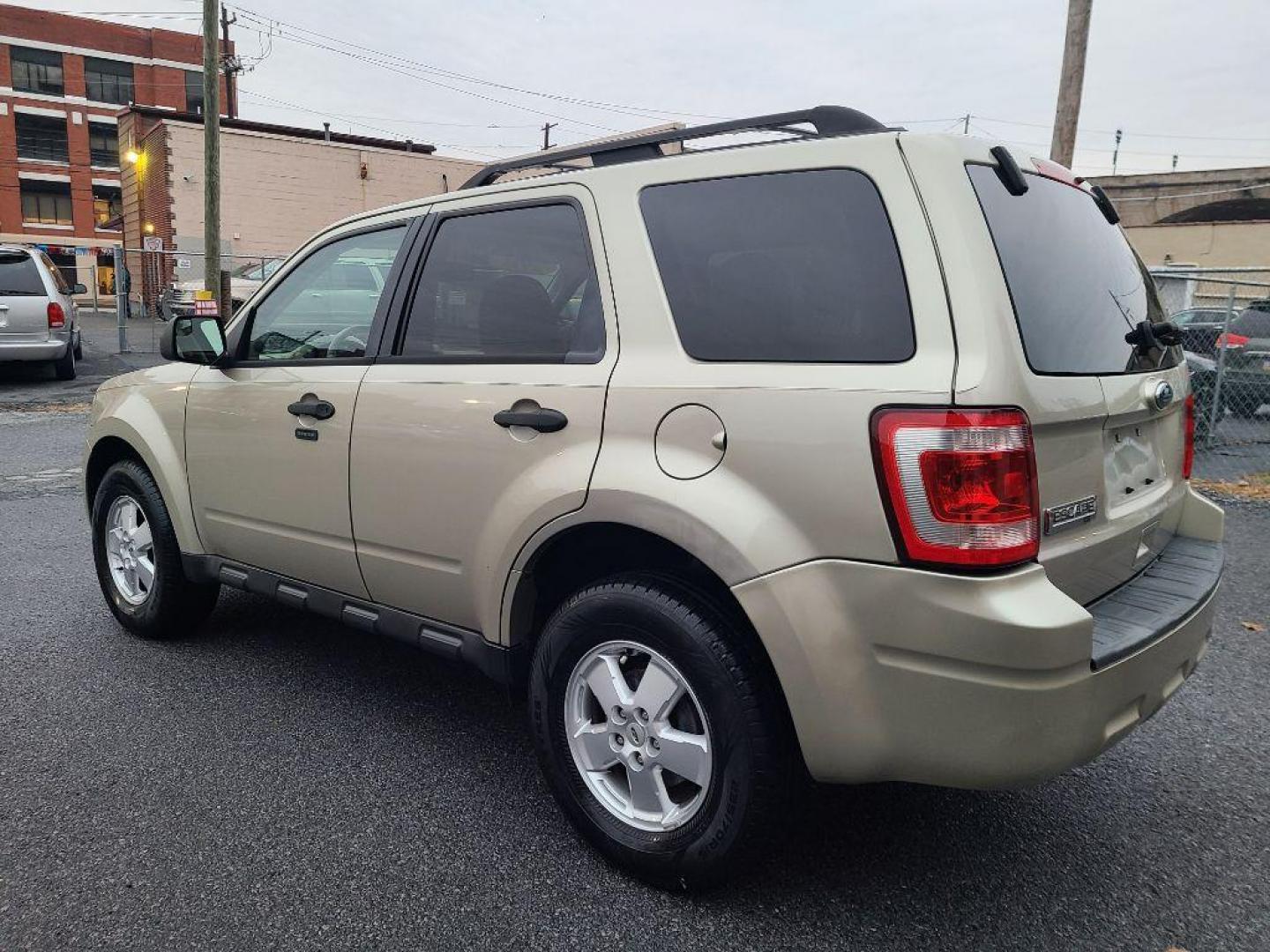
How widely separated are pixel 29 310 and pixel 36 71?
5271 centimetres

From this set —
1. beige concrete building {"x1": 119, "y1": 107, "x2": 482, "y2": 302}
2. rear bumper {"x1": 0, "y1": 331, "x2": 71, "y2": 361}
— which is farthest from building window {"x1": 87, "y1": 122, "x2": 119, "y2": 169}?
rear bumper {"x1": 0, "y1": 331, "x2": 71, "y2": 361}

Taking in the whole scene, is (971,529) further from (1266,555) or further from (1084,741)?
(1266,555)

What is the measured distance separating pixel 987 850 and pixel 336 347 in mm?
2660

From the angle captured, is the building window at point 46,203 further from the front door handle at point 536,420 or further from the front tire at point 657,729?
the front tire at point 657,729

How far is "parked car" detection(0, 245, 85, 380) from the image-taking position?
42.3 feet

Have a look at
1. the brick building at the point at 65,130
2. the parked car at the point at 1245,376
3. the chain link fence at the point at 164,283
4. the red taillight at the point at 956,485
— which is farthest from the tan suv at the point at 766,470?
the brick building at the point at 65,130

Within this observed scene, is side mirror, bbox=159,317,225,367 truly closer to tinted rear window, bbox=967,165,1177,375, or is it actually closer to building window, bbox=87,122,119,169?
tinted rear window, bbox=967,165,1177,375

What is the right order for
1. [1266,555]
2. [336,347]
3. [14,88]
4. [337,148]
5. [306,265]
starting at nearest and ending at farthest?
1. [336,347]
2. [306,265]
3. [1266,555]
4. [337,148]
5. [14,88]

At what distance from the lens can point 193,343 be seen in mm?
3680

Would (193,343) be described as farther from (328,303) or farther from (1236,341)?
(1236,341)

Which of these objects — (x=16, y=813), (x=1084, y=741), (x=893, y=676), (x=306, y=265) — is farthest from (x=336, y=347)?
(x=1084, y=741)

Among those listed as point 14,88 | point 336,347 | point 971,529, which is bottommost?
point 971,529

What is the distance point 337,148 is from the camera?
113ft

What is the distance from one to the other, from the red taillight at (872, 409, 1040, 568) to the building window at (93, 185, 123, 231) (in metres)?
62.0
